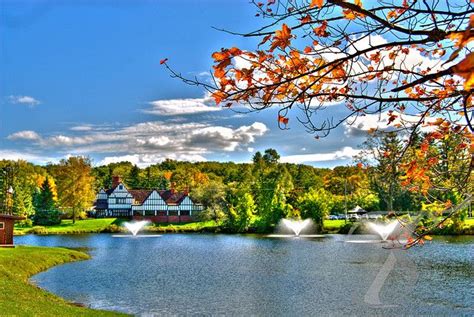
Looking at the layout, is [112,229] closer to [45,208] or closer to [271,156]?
[45,208]

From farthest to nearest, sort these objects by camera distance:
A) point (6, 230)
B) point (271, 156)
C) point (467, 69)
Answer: point (271, 156) < point (6, 230) < point (467, 69)

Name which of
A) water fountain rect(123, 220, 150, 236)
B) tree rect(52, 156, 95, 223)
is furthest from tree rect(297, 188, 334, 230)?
tree rect(52, 156, 95, 223)

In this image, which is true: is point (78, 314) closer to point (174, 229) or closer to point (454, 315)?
point (454, 315)

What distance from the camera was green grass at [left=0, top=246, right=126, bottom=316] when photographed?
1733 centimetres

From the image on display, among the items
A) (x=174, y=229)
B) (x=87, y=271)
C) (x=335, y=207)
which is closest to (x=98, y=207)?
(x=174, y=229)

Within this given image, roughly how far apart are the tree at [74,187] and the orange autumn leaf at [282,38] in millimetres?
90154

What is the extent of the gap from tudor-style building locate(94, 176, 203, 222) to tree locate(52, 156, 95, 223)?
11.3 m

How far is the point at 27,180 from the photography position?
10025 centimetres

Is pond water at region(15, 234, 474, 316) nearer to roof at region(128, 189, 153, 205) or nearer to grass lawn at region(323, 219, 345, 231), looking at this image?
grass lawn at region(323, 219, 345, 231)

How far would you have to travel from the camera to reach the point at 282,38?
3.66 m

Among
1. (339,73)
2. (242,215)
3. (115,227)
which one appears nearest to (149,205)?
(115,227)

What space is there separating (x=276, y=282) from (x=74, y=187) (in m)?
67.7

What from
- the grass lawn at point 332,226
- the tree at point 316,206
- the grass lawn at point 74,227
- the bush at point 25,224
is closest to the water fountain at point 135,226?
the grass lawn at point 74,227

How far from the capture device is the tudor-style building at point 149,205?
3839 inches
